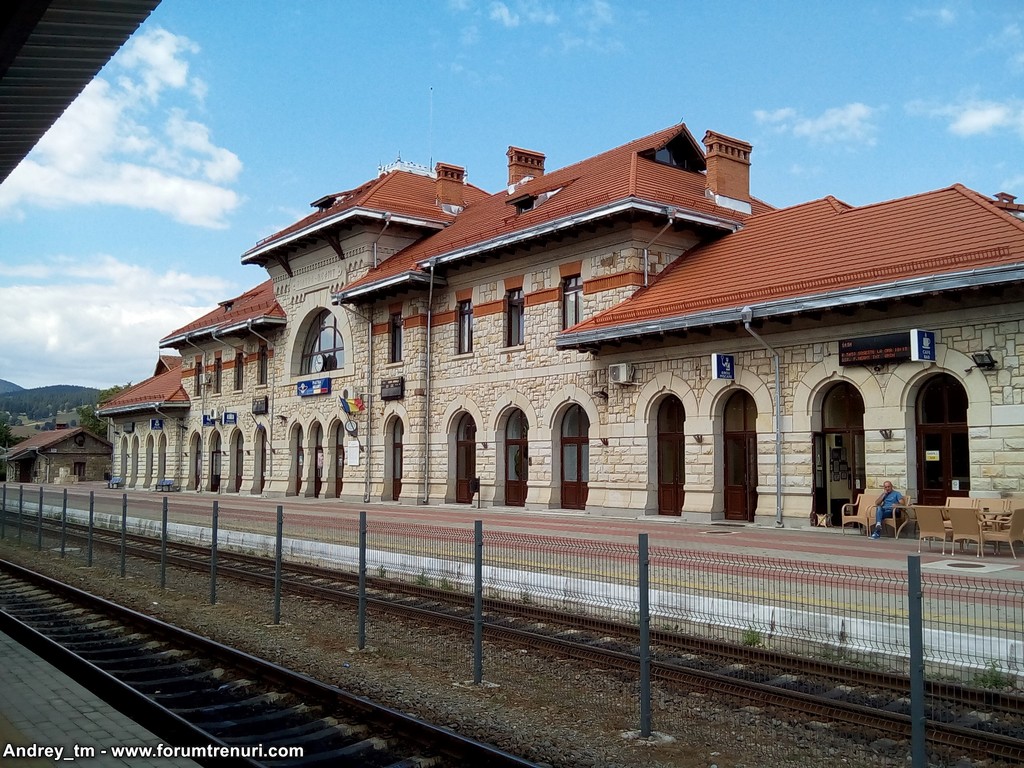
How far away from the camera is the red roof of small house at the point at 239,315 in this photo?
124 feet

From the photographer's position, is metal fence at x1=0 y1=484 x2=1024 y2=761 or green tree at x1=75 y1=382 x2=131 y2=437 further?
green tree at x1=75 y1=382 x2=131 y2=437

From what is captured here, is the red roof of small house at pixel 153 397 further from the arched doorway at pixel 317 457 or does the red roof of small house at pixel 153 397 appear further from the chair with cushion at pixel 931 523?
the chair with cushion at pixel 931 523

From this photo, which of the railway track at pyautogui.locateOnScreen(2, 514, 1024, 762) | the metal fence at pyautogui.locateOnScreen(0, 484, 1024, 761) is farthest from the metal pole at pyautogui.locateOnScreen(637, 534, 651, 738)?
the railway track at pyautogui.locateOnScreen(2, 514, 1024, 762)

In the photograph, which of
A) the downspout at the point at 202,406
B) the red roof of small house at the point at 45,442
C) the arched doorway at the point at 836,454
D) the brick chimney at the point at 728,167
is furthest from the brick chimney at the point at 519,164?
the red roof of small house at the point at 45,442

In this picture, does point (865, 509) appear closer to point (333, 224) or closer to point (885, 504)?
point (885, 504)

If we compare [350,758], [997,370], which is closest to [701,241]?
[997,370]

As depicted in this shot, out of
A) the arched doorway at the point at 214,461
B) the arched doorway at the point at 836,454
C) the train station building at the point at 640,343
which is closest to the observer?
the train station building at the point at 640,343

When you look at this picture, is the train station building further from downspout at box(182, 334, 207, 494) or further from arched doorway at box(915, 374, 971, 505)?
downspout at box(182, 334, 207, 494)

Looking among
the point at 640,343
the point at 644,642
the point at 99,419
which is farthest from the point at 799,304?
the point at 99,419

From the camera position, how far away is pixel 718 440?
21.0 meters

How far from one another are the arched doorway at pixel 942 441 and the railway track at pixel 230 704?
13592 mm

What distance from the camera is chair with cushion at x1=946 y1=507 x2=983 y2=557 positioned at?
1416cm

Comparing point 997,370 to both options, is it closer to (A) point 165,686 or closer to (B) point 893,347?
(B) point 893,347

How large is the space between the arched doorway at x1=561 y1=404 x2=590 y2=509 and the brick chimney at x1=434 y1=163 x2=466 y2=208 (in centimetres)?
1314
